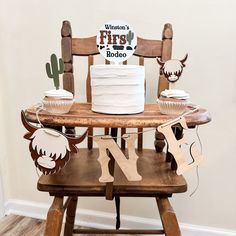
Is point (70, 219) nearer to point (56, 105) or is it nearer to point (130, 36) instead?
point (56, 105)

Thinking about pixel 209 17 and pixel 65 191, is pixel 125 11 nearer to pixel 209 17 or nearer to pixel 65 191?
pixel 209 17

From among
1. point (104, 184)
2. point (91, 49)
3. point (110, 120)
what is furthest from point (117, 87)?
point (91, 49)

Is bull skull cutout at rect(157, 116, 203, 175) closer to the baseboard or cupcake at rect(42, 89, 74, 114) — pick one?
cupcake at rect(42, 89, 74, 114)

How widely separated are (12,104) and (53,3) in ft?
1.63

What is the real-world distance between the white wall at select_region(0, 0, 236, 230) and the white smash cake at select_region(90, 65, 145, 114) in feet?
1.69

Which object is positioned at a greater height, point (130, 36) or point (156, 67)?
point (130, 36)

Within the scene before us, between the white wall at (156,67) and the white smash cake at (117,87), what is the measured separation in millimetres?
514

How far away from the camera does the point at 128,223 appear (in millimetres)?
1306

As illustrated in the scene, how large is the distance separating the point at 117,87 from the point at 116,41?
16 centimetres

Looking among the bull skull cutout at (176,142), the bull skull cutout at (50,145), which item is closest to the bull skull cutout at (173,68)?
the bull skull cutout at (176,142)

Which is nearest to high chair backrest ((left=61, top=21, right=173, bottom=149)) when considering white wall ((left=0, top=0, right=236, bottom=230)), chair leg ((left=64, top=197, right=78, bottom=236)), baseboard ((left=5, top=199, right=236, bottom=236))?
white wall ((left=0, top=0, right=236, bottom=230))

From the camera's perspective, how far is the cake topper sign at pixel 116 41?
2.46 feet

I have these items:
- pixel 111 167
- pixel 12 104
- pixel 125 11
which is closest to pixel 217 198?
pixel 111 167

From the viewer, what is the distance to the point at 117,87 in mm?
662
